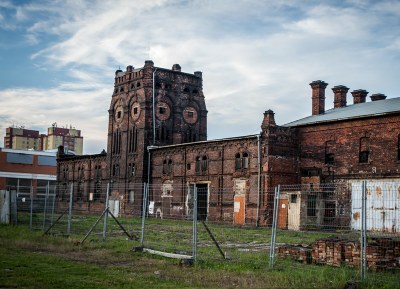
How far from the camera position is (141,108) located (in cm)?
4544

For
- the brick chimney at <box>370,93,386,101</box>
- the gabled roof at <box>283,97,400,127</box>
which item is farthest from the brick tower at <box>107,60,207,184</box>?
the brick chimney at <box>370,93,386,101</box>

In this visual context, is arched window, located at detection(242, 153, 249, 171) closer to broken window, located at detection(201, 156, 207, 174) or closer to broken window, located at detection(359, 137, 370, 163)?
broken window, located at detection(201, 156, 207, 174)

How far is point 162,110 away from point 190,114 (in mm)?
2999

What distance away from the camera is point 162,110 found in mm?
45938

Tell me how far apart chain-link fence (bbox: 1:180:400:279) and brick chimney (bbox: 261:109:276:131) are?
4220 mm

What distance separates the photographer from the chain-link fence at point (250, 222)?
1345 centimetres

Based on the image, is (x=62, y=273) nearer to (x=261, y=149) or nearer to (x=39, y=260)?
(x=39, y=260)

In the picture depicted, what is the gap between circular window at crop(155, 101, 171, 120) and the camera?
1797 inches

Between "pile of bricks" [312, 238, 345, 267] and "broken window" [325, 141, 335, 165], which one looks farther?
"broken window" [325, 141, 335, 165]

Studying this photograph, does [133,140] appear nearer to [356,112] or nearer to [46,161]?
[356,112]

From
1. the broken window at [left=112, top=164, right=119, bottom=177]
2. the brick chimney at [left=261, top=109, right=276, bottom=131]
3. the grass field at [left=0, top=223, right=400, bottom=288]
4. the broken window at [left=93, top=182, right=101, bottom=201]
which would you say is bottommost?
the grass field at [left=0, top=223, right=400, bottom=288]

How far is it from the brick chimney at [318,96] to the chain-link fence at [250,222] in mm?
7447

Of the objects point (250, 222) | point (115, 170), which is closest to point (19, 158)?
point (115, 170)

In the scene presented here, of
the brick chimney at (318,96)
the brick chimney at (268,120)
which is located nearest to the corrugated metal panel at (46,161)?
the brick chimney at (318,96)
